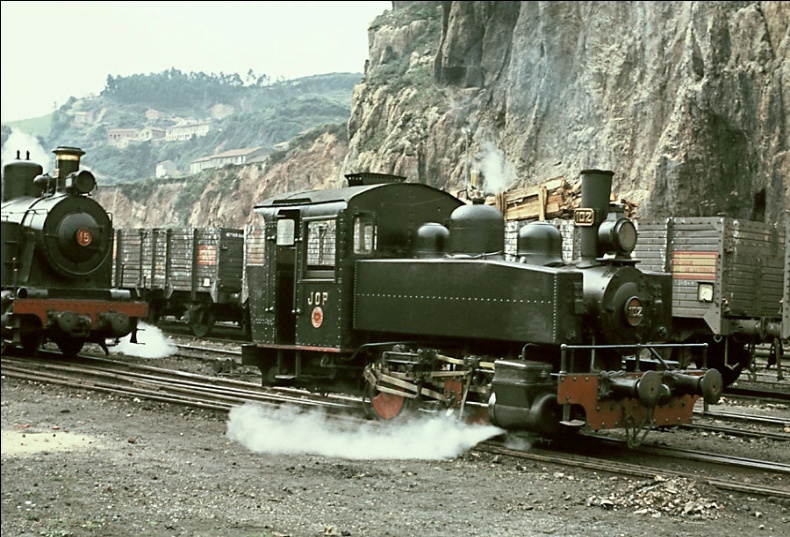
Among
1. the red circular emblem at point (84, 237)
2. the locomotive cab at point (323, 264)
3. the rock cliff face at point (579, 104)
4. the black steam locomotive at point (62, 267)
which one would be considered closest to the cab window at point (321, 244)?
the locomotive cab at point (323, 264)

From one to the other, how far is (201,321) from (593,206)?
16273mm

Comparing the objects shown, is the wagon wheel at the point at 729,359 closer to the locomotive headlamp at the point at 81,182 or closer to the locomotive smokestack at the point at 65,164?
the locomotive headlamp at the point at 81,182

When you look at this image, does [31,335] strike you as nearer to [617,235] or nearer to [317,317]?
[317,317]

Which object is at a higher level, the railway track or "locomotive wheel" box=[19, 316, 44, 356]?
"locomotive wheel" box=[19, 316, 44, 356]

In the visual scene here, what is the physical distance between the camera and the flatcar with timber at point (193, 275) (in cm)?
2280

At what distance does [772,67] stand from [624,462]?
21.1 metres

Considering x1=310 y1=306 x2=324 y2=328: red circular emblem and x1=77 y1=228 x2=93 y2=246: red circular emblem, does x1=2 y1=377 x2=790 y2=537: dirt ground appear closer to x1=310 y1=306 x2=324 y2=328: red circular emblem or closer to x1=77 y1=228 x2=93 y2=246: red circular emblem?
x1=310 y1=306 x2=324 y2=328: red circular emblem

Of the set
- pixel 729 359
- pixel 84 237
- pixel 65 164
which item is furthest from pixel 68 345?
pixel 729 359

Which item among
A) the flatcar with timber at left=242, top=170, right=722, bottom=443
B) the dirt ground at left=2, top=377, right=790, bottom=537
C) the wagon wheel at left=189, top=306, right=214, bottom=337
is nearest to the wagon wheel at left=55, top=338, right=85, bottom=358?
the flatcar with timber at left=242, top=170, right=722, bottom=443

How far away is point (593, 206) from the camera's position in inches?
355

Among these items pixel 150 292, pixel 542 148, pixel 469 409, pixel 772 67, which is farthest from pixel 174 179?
pixel 469 409

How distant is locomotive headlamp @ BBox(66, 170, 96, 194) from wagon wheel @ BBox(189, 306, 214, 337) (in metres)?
7.80

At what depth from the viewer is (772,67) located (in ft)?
85.8

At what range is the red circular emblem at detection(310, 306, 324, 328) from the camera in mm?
10414
